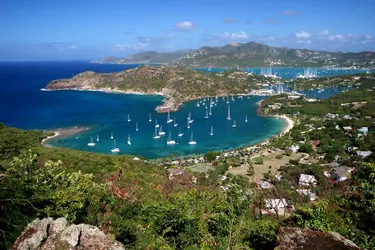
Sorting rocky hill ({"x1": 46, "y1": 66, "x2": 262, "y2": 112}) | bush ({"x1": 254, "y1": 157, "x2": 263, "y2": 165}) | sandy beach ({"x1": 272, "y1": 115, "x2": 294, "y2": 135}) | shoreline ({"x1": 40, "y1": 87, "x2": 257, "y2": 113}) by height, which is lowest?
bush ({"x1": 254, "y1": 157, "x2": 263, "y2": 165})

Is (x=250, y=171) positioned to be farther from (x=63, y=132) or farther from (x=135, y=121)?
Result: (x=63, y=132)

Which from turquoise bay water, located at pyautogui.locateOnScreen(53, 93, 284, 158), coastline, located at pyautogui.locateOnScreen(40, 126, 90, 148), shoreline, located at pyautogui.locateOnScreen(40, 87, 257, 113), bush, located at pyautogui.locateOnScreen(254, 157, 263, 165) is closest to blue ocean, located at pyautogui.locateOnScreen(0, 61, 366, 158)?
turquoise bay water, located at pyautogui.locateOnScreen(53, 93, 284, 158)

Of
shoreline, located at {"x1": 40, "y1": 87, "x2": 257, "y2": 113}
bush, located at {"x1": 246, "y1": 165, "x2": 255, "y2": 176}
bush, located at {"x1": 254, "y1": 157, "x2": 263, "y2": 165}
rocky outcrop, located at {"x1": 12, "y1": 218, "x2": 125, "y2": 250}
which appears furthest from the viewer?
shoreline, located at {"x1": 40, "y1": 87, "x2": 257, "y2": 113}

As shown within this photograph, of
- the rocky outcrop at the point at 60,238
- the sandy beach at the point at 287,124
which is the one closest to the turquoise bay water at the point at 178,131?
the sandy beach at the point at 287,124

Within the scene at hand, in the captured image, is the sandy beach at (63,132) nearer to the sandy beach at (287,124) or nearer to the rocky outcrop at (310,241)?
the sandy beach at (287,124)

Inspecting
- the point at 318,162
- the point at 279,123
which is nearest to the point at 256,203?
the point at 318,162

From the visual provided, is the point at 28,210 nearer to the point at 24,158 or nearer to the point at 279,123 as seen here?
the point at 24,158

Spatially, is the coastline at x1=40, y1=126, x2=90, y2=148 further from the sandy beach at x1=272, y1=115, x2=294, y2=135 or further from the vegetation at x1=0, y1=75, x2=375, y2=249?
Answer: the vegetation at x1=0, y1=75, x2=375, y2=249
